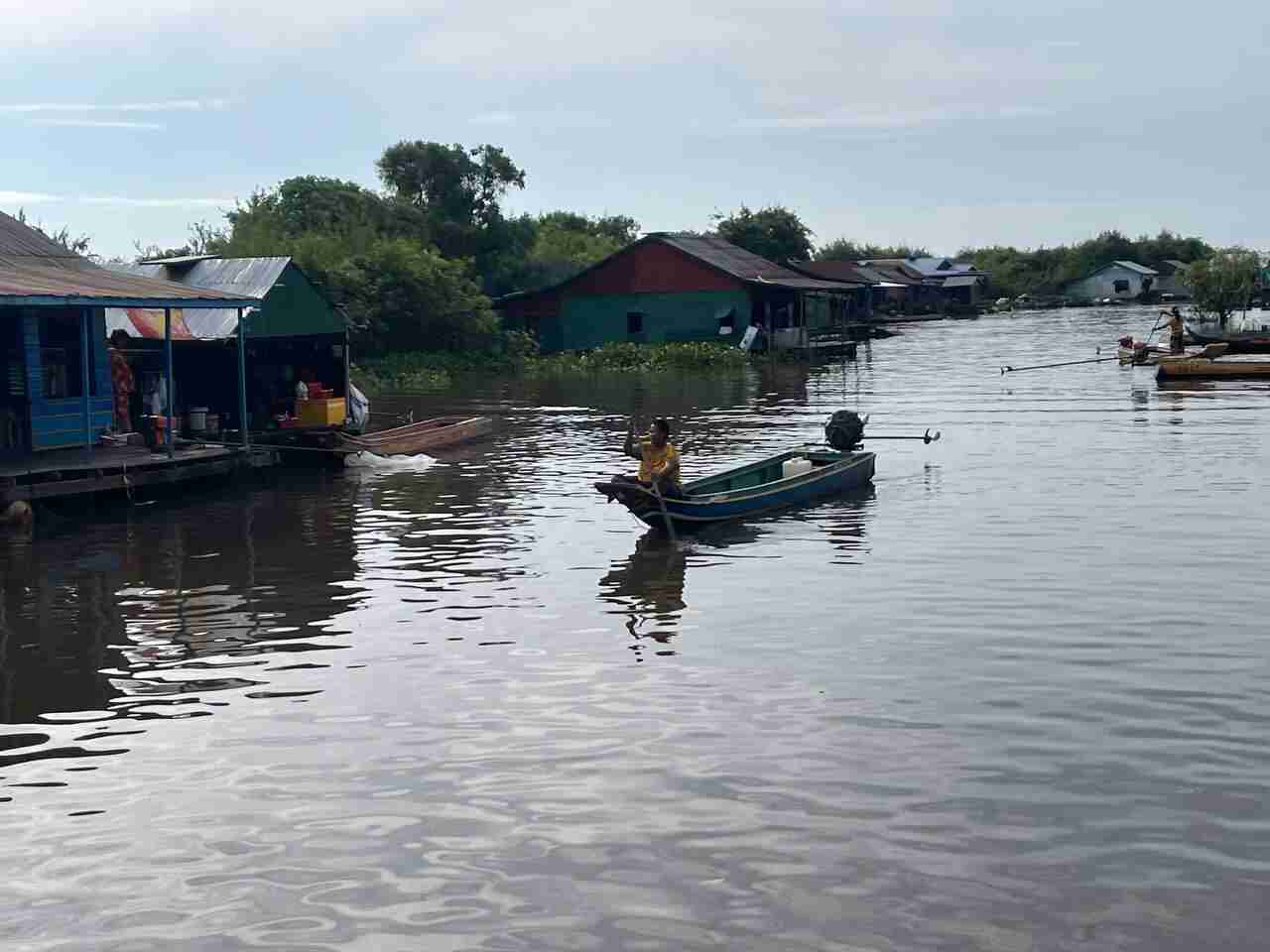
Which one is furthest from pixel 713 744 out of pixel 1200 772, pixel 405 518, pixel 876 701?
pixel 405 518

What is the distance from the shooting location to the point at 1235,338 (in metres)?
55.9

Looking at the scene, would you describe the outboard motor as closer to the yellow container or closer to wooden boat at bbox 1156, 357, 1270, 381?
the yellow container

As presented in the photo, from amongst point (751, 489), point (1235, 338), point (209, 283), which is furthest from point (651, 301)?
Result: point (751, 489)

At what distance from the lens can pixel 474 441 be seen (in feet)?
109

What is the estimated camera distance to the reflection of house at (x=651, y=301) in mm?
63125

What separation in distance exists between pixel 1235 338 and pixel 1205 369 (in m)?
12.3

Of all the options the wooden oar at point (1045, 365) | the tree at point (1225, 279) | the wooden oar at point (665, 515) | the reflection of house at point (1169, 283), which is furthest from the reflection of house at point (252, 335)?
the reflection of house at point (1169, 283)

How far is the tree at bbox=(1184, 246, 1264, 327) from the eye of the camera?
6228cm

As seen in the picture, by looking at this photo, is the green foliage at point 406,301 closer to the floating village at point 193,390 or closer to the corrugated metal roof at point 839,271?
the floating village at point 193,390

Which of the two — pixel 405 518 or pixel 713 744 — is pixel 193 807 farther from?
pixel 405 518

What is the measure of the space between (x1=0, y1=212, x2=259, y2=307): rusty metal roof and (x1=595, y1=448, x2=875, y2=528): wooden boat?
333 inches

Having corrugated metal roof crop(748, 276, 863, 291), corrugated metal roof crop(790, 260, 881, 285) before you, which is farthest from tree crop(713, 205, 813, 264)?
corrugated metal roof crop(748, 276, 863, 291)

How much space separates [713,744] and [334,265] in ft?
149

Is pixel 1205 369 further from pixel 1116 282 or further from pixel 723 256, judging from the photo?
pixel 1116 282
